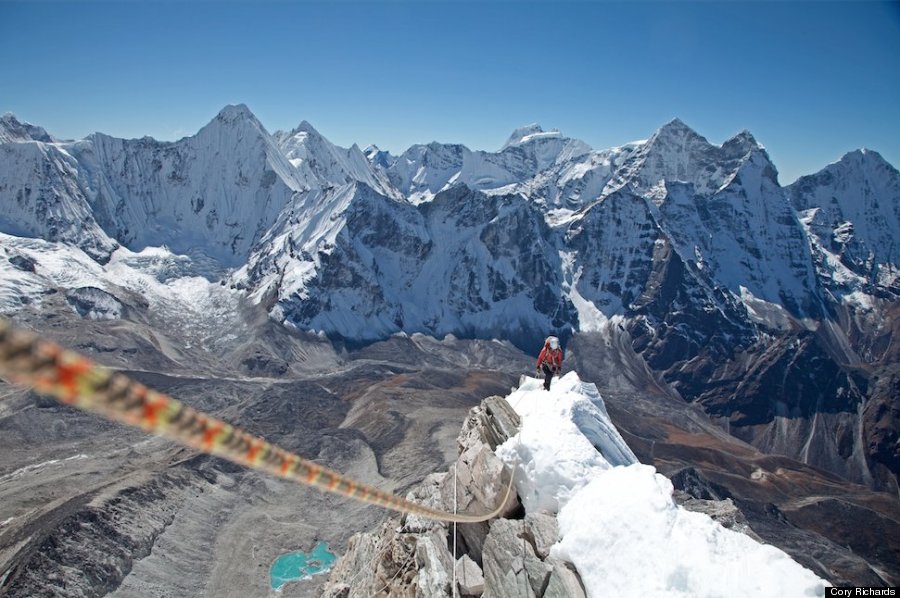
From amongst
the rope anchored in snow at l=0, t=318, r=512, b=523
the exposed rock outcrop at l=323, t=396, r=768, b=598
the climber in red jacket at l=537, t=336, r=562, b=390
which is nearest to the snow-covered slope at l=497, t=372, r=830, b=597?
the exposed rock outcrop at l=323, t=396, r=768, b=598

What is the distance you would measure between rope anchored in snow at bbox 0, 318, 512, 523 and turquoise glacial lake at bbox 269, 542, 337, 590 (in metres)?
61.2

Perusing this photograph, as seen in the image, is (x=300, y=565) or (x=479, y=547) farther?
(x=300, y=565)

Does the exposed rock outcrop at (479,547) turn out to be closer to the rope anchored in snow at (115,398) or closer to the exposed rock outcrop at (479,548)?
the exposed rock outcrop at (479,548)

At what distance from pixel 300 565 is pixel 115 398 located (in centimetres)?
6816

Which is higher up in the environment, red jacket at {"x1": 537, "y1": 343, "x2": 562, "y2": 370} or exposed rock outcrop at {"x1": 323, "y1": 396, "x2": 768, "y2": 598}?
red jacket at {"x1": 537, "y1": 343, "x2": 562, "y2": 370}

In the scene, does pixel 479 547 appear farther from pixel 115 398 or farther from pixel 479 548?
pixel 115 398

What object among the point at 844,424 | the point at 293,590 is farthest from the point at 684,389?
the point at 293,590

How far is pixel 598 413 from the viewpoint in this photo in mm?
23641

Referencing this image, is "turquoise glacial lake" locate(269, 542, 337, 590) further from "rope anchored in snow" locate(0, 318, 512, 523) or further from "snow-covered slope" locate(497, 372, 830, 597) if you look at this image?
"rope anchored in snow" locate(0, 318, 512, 523)

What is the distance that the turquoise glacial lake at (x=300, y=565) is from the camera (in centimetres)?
6084

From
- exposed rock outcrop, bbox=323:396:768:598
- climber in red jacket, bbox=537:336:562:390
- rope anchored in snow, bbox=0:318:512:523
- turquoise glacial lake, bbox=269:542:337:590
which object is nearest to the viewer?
rope anchored in snow, bbox=0:318:512:523

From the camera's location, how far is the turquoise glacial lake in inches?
2395

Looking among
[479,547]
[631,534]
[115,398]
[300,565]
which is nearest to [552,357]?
[479,547]

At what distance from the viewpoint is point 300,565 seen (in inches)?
2530
